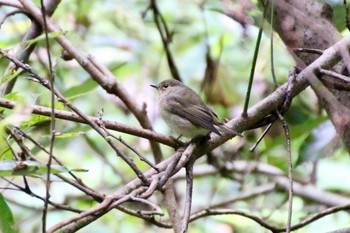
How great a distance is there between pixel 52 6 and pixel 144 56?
196 centimetres

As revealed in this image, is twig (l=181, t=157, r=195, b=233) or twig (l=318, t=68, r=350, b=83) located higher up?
twig (l=318, t=68, r=350, b=83)

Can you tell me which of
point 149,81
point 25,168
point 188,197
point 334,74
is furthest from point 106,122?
point 149,81

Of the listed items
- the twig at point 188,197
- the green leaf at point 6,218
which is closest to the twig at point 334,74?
the twig at point 188,197

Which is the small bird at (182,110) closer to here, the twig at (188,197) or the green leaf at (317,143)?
the green leaf at (317,143)

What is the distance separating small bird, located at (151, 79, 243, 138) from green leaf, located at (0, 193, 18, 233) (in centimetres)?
122

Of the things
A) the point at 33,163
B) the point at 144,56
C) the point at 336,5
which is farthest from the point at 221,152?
the point at 33,163

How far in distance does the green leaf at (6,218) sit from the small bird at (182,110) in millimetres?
1215

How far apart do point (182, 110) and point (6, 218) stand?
1739 mm

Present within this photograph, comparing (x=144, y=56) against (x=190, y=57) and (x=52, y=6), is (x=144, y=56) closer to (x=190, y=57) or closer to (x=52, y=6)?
(x=190, y=57)

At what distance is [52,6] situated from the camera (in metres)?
2.77

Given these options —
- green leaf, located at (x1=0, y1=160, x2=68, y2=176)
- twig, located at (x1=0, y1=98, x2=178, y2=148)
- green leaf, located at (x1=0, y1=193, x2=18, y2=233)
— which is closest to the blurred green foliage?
twig, located at (x1=0, y1=98, x2=178, y2=148)

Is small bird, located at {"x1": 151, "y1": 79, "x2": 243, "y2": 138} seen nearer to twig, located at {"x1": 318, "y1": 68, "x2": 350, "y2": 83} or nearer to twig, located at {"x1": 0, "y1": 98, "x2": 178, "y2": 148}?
twig, located at {"x1": 0, "y1": 98, "x2": 178, "y2": 148}

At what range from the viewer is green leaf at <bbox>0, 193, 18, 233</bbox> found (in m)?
1.70

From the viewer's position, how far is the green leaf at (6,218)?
1.70 metres
